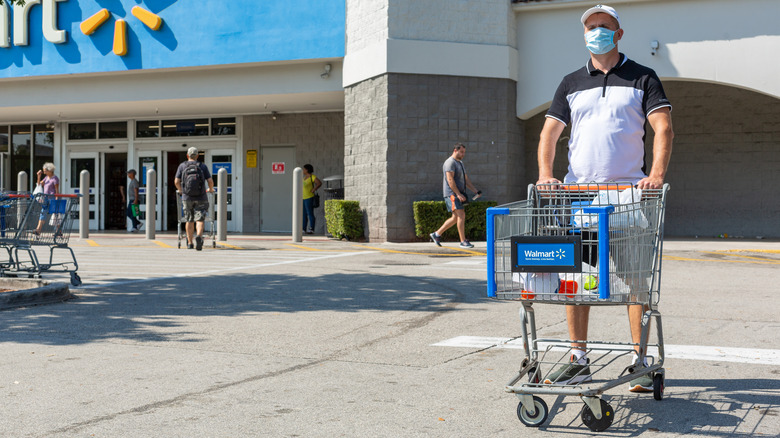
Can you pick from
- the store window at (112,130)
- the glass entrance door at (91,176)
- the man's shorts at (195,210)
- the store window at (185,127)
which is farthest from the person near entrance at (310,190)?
the glass entrance door at (91,176)

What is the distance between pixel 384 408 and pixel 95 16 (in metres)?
20.8

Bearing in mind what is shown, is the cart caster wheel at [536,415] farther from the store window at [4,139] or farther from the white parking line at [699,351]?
the store window at [4,139]

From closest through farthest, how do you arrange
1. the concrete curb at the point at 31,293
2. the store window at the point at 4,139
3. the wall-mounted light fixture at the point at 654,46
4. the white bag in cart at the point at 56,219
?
the concrete curb at the point at 31,293, the white bag in cart at the point at 56,219, the wall-mounted light fixture at the point at 654,46, the store window at the point at 4,139

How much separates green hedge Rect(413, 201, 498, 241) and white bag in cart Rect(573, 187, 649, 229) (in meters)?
13.3

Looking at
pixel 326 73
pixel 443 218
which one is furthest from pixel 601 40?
pixel 326 73

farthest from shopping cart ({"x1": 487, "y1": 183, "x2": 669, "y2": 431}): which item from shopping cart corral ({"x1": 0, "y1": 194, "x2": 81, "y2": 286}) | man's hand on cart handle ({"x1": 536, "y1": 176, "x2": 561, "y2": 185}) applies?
shopping cart corral ({"x1": 0, "y1": 194, "x2": 81, "y2": 286})

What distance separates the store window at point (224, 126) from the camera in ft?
83.4

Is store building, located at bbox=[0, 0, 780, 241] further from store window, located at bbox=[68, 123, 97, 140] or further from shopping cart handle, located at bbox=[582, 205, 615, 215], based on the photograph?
shopping cart handle, located at bbox=[582, 205, 615, 215]

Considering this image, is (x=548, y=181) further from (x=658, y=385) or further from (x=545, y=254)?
(x=658, y=385)

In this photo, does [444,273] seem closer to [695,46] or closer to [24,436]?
[24,436]

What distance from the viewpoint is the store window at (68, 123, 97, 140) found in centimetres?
2712

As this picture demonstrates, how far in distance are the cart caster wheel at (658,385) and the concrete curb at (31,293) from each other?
628 centimetres

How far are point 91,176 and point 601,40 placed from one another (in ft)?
81.6

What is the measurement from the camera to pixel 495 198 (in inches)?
750
